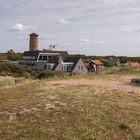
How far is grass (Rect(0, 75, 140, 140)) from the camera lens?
718 cm

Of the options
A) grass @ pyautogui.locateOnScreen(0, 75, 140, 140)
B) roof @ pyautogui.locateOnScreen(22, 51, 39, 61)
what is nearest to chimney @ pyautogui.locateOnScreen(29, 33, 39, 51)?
roof @ pyautogui.locateOnScreen(22, 51, 39, 61)

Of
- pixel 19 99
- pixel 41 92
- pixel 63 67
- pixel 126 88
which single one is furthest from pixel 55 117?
pixel 63 67

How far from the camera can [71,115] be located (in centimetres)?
827

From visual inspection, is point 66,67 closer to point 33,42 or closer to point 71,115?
point 33,42

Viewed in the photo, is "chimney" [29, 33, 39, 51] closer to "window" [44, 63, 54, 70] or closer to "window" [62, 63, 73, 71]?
Result: "window" [44, 63, 54, 70]

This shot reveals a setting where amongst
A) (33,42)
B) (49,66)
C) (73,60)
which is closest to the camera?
(73,60)

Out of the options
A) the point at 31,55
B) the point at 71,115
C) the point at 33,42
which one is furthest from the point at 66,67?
the point at 71,115

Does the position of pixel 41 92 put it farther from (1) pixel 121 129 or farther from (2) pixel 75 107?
(1) pixel 121 129

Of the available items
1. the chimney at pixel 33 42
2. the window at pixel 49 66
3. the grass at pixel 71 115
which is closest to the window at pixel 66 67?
the window at pixel 49 66

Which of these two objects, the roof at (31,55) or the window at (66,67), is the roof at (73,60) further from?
the roof at (31,55)

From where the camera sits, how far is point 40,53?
62.3 meters

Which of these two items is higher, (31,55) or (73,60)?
(31,55)

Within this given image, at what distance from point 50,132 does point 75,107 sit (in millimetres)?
1880

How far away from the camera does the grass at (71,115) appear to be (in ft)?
23.5
